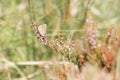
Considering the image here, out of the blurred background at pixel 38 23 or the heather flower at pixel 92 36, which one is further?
the blurred background at pixel 38 23

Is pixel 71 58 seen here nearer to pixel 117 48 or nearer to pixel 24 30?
pixel 117 48

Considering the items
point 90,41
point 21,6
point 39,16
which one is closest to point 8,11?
point 21,6

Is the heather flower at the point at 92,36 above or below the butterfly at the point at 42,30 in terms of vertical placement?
below

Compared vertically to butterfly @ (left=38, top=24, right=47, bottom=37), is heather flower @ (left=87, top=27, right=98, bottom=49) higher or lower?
lower

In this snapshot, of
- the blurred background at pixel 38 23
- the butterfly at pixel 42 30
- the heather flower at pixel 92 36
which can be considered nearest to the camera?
the butterfly at pixel 42 30

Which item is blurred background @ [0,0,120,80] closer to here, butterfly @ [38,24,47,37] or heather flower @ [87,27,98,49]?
heather flower @ [87,27,98,49]

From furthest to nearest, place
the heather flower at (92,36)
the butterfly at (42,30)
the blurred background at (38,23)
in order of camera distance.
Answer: the blurred background at (38,23) < the heather flower at (92,36) < the butterfly at (42,30)

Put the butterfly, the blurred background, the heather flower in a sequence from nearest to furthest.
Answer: the butterfly, the heather flower, the blurred background

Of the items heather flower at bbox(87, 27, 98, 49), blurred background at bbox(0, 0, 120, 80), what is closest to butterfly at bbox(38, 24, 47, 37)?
heather flower at bbox(87, 27, 98, 49)

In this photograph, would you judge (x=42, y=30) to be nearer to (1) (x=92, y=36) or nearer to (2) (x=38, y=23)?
(1) (x=92, y=36)

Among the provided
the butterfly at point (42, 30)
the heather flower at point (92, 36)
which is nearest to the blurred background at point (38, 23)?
the heather flower at point (92, 36)

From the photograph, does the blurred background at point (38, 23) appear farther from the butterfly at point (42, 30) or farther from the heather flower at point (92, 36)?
the butterfly at point (42, 30)
